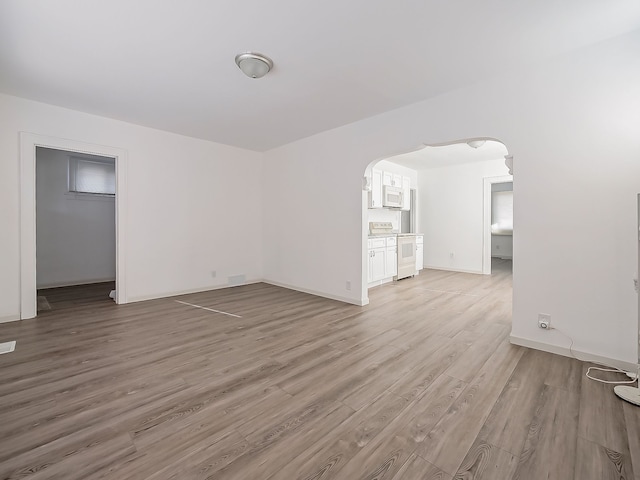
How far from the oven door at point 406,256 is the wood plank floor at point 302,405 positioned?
9.12ft

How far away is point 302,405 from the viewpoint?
1.89 metres

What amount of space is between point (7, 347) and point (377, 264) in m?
5.08

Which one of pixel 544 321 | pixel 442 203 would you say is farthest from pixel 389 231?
pixel 544 321

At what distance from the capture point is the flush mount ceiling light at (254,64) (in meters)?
2.60

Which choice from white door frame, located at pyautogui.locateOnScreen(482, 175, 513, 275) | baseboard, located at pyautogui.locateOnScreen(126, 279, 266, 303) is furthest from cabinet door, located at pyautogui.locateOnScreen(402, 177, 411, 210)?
baseboard, located at pyautogui.locateOnScreen(126, 279, 266, 303)

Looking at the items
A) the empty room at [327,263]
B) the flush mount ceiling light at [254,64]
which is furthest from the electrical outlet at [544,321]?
the flush mount ceiling light at [254,64]

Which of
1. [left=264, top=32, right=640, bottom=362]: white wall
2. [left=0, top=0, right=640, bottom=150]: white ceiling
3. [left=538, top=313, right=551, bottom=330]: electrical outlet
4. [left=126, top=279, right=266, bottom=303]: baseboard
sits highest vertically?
[left=0, top=0, right=640, bottom=150]: white ceiling

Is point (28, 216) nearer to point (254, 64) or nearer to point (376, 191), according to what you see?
point (254, 64)

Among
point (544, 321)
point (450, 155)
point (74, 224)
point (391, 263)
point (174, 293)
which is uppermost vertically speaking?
point (450, 155)

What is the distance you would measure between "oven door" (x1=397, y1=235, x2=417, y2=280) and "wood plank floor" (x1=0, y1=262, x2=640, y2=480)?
9.12 ft

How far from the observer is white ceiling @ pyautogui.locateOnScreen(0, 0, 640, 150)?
207cm

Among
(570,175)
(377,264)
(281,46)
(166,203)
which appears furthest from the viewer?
(377,264)

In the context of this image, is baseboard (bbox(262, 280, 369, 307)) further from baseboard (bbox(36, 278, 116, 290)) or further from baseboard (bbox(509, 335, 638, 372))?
baseboard (bbox(36, 278, 116, 290))

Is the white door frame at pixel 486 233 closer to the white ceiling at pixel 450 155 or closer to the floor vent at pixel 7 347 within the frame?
the white ceiling at pixel 450 155
